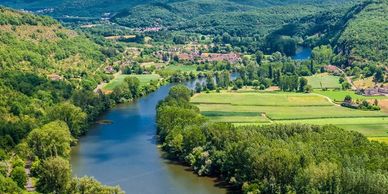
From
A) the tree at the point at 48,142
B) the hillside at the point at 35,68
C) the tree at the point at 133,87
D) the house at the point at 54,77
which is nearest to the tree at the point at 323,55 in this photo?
the hillside at the point at 35,68

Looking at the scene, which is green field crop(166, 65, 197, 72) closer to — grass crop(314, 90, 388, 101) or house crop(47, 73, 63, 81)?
house crop(47, 73, 63, 81)

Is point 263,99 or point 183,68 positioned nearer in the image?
point 263,99

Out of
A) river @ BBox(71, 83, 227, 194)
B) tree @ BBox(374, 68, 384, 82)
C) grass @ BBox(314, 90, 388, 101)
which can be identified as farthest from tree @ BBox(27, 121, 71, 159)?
tree @ BBox(374, 68, 384, 82)

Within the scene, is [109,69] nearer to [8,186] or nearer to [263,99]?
[263,99]

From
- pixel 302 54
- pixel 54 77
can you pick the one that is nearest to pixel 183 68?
pixel 302 54

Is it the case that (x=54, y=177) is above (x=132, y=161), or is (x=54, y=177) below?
above

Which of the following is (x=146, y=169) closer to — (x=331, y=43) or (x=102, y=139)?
(x=102, y=139)

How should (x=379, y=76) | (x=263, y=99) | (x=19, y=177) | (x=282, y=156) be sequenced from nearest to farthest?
(x=282, y=156) → (x=19, y=177) → (x=263, y=99) → (x=379, y=76)
